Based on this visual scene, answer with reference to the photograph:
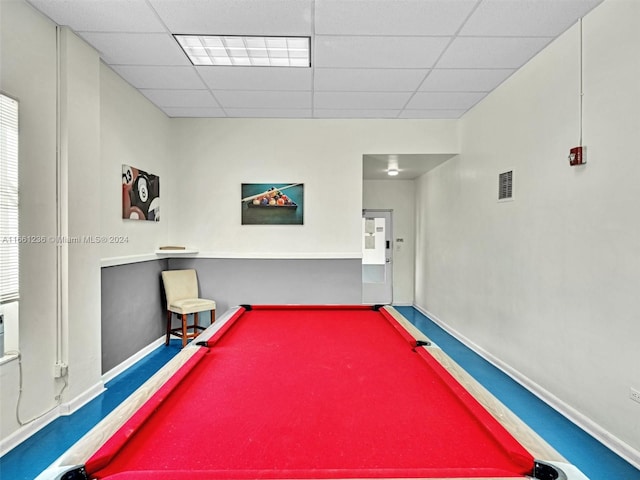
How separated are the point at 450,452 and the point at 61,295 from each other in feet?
9.18

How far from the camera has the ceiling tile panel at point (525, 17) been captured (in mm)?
2395

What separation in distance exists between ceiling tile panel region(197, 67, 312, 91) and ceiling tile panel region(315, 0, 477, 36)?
0.77 metres

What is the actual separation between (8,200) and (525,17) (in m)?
3.57

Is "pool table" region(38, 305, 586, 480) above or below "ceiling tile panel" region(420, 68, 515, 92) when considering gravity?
below

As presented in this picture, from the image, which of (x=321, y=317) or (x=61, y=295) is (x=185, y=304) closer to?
(x=61, y=295)

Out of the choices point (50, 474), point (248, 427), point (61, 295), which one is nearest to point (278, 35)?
point (61, 295)

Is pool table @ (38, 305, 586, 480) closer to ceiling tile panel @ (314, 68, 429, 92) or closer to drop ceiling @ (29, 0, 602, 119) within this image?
drop ceiling @ (29, 0, 602, 119)

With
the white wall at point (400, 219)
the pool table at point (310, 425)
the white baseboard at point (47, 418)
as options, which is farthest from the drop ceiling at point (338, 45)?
the white baseboard at point (47, 418)

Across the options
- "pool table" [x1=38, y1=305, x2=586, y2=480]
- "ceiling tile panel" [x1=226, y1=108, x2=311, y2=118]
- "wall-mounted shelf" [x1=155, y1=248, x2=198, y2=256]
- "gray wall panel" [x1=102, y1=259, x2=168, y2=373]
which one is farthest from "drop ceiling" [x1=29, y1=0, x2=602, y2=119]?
"pool table" [x1=38, y1=305, x2=586, y2=480]

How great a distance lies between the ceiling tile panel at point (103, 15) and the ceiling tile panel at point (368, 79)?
1436 millimetres

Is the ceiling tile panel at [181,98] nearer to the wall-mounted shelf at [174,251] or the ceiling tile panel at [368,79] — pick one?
the ceiling tile panel at [368,79]

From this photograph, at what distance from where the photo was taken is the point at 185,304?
4234 millimetres

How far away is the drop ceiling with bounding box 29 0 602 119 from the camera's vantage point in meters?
2.44

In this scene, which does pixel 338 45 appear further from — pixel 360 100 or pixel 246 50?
pixel 360 100
